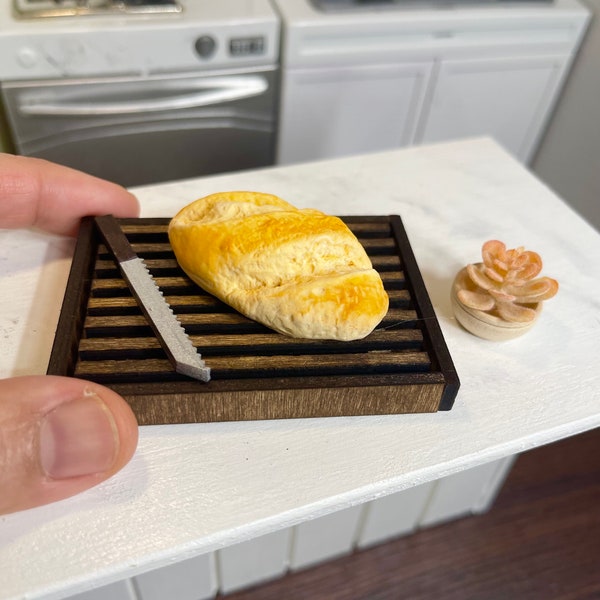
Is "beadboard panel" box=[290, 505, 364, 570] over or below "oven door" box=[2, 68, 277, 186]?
below

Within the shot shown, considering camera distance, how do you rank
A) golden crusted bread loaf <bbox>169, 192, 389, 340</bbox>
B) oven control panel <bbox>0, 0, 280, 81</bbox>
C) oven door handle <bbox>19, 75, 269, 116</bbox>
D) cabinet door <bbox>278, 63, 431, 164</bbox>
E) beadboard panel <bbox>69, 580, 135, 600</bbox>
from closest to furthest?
1. golden crusted bread loaf <bbox>169, 192, 389, 340</bbox>
2. beadboard panel <bbox>69, 580, 135, 600</bbox>
3. oven control panel <bbox>0, 0, 280, 81</bbox>
4. oven door handle <bbox>19, 75, 269, 116</bbox>
5. cabinet door <bbox>278, 63, 431, 164</bbox>

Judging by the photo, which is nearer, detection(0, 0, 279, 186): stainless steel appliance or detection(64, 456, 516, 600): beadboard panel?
detection(64, 456, 516, 600): beadboard panel

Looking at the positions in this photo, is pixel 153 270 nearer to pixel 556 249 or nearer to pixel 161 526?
pixel 161 526

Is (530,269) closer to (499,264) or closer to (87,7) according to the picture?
(499,264)

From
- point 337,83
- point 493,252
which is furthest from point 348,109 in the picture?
point 493,252

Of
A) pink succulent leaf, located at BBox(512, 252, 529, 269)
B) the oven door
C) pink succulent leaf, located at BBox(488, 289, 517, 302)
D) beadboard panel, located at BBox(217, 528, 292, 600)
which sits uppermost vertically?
pink succulent leaf, located at BBox(512, 252, 529, 269)

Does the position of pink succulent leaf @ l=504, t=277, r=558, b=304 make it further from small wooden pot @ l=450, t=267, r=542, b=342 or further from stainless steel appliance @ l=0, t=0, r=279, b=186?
stainless steel appliance @ l=0, t=0, r=279, b=186

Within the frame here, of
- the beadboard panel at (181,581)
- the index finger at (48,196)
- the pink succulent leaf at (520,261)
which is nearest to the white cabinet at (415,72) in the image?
the index finger at (48,196)

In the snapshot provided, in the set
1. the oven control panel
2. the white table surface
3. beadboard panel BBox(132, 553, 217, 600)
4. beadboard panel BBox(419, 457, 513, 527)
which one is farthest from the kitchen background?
beadboard panel BBox(132, 553, 217, 600)

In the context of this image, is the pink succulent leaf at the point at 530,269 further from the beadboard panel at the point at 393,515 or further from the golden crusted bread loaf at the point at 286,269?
the beadboard panel at the point at 393,515
